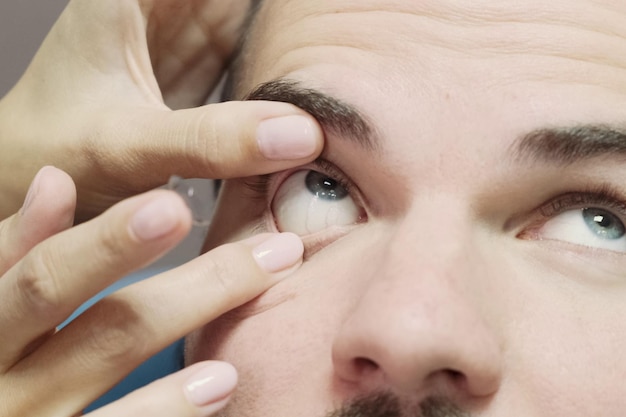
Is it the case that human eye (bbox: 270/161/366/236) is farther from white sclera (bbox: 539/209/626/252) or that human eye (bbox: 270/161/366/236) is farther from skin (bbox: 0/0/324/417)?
white sclera (bbox: 539/209/626/252)

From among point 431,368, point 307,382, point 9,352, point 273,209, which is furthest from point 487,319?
point 9,352

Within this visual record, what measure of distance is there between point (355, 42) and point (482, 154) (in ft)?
0.70

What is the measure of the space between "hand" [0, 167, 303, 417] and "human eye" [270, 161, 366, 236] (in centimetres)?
11

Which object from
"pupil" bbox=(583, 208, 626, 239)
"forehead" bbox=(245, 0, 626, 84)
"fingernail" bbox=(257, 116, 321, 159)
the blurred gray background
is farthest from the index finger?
the blurred gray background

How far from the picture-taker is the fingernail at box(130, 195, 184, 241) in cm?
56

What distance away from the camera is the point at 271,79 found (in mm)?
890

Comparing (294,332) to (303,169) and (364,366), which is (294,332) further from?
(303,169)

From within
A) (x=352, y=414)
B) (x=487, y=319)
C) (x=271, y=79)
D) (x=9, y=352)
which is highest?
(x=271, y=79)

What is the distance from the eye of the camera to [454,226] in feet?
2.36

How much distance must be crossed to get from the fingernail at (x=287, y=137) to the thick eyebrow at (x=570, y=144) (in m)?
0.23

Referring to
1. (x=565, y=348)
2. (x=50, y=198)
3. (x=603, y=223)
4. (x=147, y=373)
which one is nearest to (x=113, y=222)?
(x=50, y=198)

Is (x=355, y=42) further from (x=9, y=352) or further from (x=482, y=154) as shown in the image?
(x=9, y=352)

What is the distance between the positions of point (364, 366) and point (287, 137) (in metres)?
0.27

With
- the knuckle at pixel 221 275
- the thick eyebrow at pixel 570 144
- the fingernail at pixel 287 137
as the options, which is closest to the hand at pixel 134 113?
the fingernail at pixel 287 137
